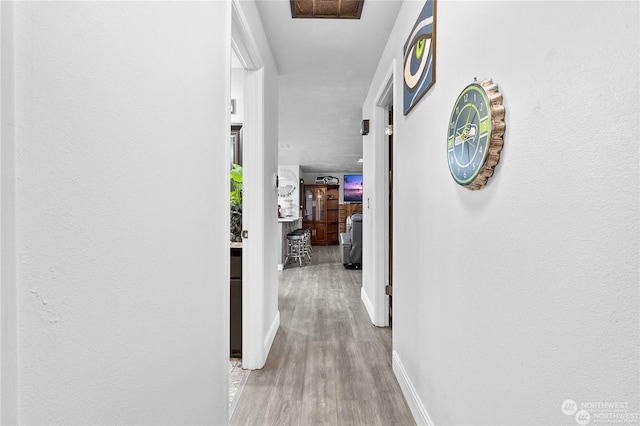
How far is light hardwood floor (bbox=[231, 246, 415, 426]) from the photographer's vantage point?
181 cm

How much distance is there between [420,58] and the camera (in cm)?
173

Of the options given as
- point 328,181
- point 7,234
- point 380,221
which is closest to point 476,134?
point 7,234

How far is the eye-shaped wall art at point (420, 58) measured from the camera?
1559 mm

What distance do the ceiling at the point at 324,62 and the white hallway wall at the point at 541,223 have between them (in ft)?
3.50

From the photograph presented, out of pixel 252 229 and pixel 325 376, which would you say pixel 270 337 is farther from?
pixel 252 229

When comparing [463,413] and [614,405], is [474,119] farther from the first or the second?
[463,413]

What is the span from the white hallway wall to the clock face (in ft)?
0.20

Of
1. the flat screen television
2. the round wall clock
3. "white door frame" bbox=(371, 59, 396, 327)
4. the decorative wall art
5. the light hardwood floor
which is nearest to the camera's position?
the round wall clock

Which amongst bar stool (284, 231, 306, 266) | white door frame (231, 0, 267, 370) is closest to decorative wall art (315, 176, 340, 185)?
bar stool (284, 231, 306, 266)

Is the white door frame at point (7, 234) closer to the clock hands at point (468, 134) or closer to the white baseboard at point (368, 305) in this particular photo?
the clock hands at point (468, 134)

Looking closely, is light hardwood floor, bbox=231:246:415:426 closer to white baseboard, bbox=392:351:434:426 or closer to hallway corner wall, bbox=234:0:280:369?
white baseboard, bbox=392:351:434:426

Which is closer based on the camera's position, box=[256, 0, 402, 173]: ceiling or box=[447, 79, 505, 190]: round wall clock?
box=[447, 79, 505, 190]: round wall clock

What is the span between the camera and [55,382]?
557mm

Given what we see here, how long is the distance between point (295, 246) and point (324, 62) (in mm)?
4339
